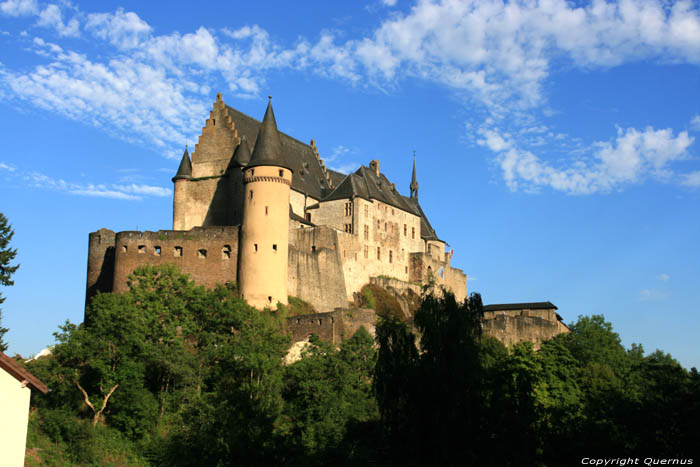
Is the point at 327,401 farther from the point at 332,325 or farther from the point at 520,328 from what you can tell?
the point at 520,328

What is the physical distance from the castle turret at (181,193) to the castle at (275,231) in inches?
3.2

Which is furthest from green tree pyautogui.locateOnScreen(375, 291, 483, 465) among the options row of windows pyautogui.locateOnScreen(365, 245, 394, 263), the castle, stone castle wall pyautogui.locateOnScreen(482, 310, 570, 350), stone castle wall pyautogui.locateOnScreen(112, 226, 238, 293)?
row of windows pyautogui.locateOnScreen(365, 245, 394, 263)

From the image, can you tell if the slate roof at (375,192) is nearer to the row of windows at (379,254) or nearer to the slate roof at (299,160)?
the slate roof at (299,160)

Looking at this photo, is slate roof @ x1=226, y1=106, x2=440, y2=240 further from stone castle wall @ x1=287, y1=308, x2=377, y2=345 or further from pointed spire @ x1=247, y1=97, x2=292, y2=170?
stone castle wall @ x1=287, y1=308, x2=377, y2=345

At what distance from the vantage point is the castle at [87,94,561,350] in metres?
59.4

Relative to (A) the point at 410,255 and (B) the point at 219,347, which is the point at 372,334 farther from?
(A) the point at 410,255

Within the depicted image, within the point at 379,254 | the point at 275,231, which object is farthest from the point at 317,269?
the point at 379,254

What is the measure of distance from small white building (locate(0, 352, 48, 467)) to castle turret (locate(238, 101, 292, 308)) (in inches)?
1222

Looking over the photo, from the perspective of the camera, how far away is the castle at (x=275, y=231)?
59.4 metres

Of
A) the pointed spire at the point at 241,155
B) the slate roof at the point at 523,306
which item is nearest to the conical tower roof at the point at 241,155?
the pointed spire at the point at 241,155

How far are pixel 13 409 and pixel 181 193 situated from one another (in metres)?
44.3

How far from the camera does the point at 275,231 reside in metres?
59.5

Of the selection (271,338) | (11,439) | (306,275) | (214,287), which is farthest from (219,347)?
(11,439)

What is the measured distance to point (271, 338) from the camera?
165 ft
